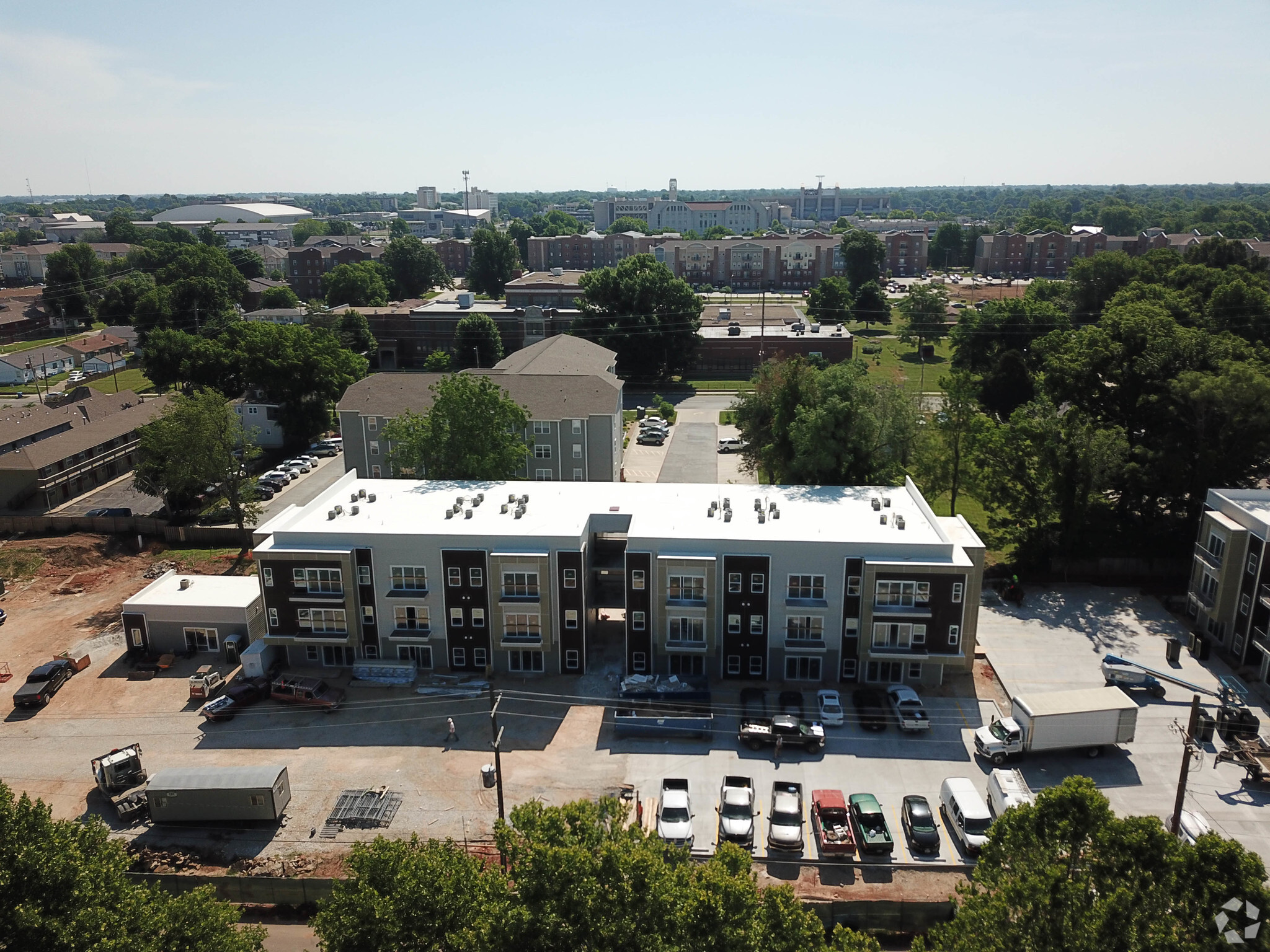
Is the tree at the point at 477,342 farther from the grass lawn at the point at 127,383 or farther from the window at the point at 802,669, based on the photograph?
the window at the point at 802,669

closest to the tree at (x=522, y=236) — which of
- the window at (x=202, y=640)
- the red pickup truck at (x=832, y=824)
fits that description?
the window at (x=202, y=640)

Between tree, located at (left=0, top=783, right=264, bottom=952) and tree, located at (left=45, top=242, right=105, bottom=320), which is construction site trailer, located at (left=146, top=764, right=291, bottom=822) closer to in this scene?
tree, located at (left=0, top=783, right=264, bottom=952)

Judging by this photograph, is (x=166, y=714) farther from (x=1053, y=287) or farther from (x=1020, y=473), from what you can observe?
(x=1053, y=287)

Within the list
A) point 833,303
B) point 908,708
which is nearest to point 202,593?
point 908,708

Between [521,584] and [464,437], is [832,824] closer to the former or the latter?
[521,584]

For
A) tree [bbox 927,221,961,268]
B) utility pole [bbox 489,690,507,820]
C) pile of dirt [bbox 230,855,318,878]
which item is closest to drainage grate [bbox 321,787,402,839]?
pile of dirt [bbox 230,855,318,878]

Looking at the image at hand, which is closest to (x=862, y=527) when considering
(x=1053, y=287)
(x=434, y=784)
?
(x=434, y=784)
